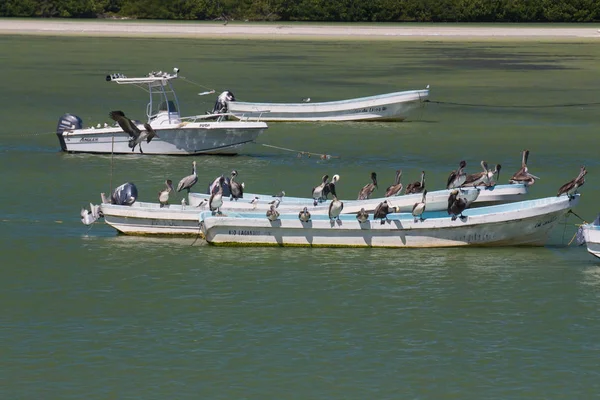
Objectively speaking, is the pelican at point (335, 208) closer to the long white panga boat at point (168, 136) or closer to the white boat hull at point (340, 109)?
the long white panga boat at point (168, 136)

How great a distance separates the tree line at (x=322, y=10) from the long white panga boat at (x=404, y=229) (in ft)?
418

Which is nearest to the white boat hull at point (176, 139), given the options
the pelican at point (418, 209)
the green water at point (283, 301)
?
the green water at point (283, 301)

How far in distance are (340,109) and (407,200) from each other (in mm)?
27984

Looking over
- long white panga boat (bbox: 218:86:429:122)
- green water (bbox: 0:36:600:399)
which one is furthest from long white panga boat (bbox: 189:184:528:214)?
long white panga boat (bbox: 218:86:429:122)

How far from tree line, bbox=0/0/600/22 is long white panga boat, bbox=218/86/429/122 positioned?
317 feet

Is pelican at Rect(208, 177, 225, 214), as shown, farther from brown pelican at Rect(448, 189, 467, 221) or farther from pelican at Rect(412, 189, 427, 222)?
brown pelican at Rect(448, 189, 467, 221)

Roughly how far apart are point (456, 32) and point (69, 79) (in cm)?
6554

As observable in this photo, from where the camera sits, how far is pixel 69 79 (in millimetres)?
83688

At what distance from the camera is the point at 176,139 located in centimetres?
4841

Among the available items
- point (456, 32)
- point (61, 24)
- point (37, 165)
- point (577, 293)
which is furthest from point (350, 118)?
point (61, 24)

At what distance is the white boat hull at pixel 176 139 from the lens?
159ft

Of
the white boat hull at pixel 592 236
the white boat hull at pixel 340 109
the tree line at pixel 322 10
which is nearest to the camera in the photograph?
the white boat hull at pixel 592 236

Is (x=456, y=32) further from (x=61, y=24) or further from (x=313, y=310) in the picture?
(x=313, y=310)

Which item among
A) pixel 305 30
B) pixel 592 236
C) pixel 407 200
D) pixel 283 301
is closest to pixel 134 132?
pixel 407 200
